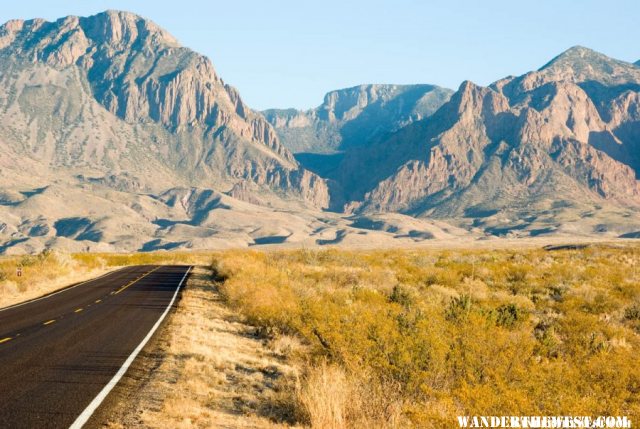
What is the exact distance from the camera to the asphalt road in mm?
9477

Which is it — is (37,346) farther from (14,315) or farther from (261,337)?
(14,315)

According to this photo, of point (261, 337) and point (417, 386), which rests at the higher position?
point (417, 386)

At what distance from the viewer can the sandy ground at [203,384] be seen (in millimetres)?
9609

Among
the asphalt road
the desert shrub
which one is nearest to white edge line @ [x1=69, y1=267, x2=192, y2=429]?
the asphalt road

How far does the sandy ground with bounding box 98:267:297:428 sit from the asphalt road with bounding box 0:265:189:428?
510mm

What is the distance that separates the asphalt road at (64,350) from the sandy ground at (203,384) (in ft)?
1.67

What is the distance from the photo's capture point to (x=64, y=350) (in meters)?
14.1

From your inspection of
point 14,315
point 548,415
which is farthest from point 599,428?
point 14,315

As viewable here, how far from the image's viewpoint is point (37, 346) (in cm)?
1440

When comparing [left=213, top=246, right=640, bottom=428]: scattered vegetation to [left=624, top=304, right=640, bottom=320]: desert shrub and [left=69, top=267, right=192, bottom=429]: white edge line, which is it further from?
[left=69, top=267, right=192, bottom=429]: white edge line

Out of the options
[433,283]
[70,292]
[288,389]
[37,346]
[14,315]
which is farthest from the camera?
[70,292]

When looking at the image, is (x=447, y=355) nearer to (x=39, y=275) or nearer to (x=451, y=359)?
(x=451, y=359)

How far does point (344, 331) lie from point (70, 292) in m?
22.6

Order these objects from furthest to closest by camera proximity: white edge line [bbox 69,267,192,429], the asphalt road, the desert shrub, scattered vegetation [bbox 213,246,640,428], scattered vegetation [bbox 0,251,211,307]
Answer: scattered vegetation [bbox 0,251,211,307] < the desert shrub < the asphalt road < white edge line [bbox 69,267,192,429] < scattered vegetation [bbox 213,246,640,428]
